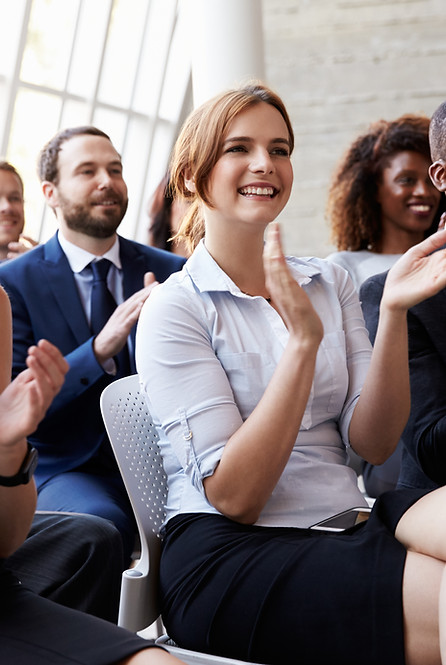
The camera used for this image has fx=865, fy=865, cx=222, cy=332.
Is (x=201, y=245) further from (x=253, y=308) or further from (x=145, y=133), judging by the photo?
(x=145, y=133)

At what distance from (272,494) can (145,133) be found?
8.13 m

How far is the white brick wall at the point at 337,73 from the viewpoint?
8883 millimetres

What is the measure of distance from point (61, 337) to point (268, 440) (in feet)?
4.13

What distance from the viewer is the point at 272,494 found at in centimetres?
168

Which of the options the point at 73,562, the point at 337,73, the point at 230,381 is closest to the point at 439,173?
the point at 230,381

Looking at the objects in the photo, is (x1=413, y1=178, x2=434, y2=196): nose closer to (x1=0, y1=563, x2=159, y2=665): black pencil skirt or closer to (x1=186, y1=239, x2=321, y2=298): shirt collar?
(x1=186, y1=239, x2=321, y2=298): shirt collar

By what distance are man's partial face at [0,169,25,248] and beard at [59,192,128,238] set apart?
1.69 ft

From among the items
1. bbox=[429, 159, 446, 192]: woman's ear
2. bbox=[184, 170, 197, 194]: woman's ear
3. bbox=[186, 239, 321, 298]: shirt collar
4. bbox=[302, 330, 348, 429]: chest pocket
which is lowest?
bbox=[302, 330, 348, 429]: chest pocket

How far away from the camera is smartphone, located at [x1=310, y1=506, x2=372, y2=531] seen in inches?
65.6

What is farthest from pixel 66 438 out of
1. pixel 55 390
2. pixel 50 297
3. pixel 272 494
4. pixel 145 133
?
pixel 145 133

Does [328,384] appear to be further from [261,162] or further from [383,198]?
[383,198]

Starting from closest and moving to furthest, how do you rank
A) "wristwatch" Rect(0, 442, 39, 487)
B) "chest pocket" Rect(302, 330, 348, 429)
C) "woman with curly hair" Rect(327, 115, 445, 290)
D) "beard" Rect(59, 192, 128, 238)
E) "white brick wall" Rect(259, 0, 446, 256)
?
"wristwatch" Rect(0, 442, 39, 487) → "chest pocket" Rect(302, 330, 348, 429) → "beard" Rect(59, 192, 128, 238) → "woman with curly hair" Rect(327, 115, 445, 290) → "white brick wall" Rect(259, 0, 446, 256)

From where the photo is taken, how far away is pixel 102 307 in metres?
2.72

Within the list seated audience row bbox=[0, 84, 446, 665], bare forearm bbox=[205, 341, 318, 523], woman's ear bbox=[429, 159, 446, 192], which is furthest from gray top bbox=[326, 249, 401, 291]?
bare forearm bbox=[205, 341, 318, 523]
